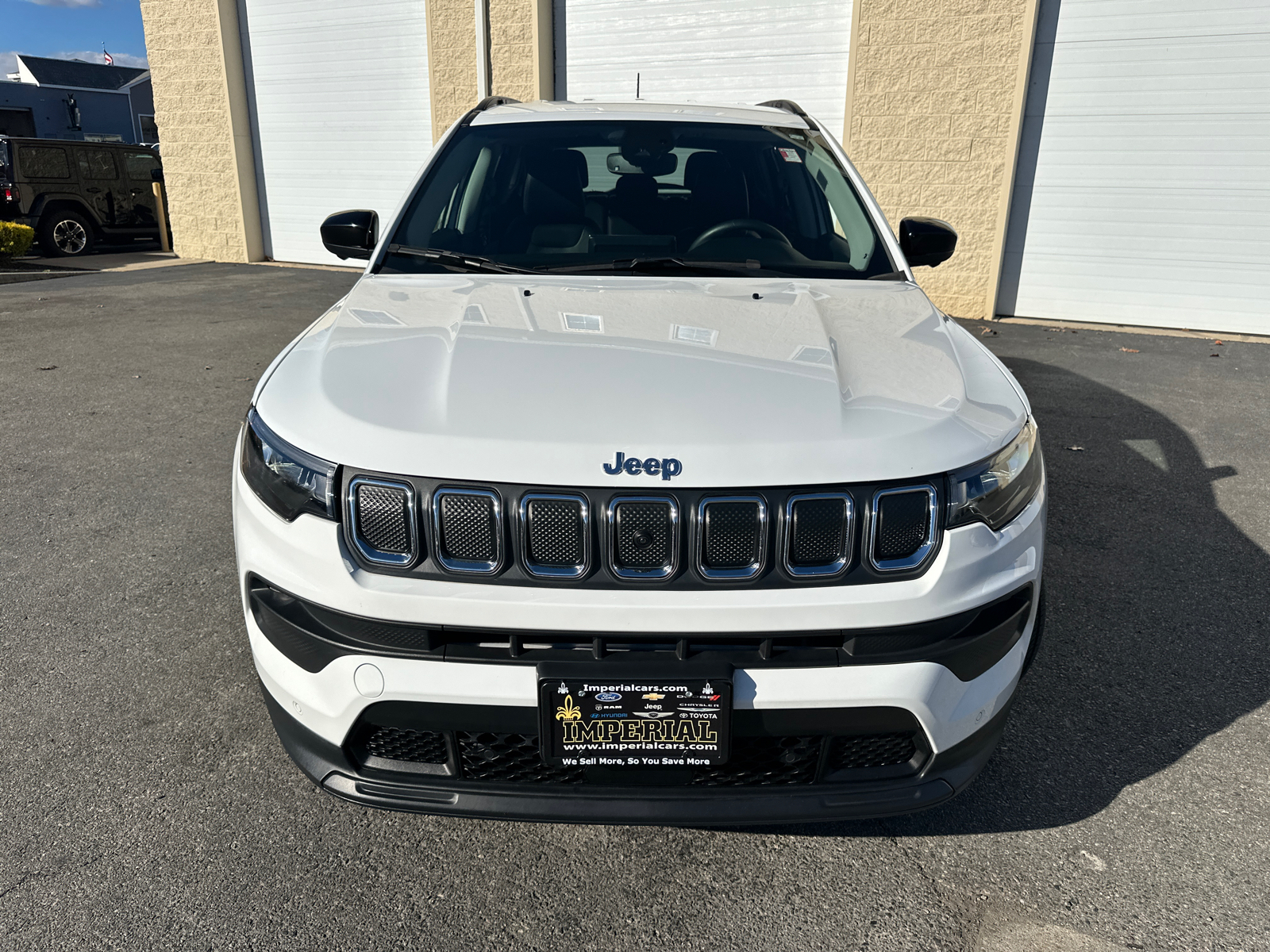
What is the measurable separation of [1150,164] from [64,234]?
1555cm

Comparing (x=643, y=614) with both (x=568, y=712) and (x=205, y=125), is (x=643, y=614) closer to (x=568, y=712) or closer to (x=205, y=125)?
(x=568, y=712)

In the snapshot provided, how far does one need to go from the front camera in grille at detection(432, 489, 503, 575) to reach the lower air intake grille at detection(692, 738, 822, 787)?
1.94 feet

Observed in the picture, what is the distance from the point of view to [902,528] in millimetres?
1706

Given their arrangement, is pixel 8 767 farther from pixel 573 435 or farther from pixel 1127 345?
pixel 1127 345

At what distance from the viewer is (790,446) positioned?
1683 mm

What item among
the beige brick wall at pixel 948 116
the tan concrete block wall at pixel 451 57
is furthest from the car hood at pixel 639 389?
the tan concrete block wall at pixel 451 57

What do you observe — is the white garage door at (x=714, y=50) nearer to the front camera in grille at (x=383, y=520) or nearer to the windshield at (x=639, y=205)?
the windshield at (x=639, y=205)

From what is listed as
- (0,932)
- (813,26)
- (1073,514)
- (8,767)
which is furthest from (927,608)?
(813,26)

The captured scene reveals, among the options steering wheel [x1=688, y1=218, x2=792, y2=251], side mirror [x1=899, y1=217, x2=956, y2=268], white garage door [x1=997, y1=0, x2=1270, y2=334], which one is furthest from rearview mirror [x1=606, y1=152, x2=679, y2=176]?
white garage door [x1=997, y1=0, x2=1270, y2=334]

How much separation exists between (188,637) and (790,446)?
7.56ft

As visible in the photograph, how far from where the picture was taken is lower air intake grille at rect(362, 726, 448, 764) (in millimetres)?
1784

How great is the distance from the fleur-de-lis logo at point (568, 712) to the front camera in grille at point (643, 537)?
0.83ft

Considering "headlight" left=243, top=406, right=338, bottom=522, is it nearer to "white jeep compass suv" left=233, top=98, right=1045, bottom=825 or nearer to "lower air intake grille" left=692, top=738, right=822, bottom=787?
"white jeep compass suv" left=233, top=98, right=1045, bottom=825

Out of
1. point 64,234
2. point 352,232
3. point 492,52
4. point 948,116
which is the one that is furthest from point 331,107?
point 352,232
